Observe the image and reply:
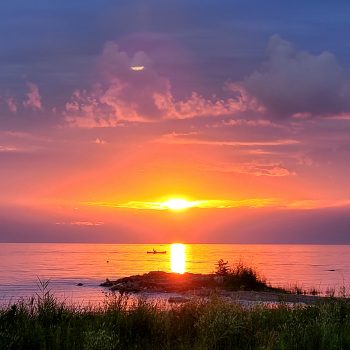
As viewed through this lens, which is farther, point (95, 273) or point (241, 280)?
point (95, 273)

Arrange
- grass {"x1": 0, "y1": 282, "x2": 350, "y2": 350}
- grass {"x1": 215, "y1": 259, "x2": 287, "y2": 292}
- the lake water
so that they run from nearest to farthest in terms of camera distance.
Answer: grass {"x1": 0, "y1": 282, "x2": 350, "y2": 350} < grass {"x1": 215, "y1": 259, "x2": 287, "y2": 292} < the lake water

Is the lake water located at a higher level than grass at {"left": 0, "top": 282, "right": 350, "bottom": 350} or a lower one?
lower

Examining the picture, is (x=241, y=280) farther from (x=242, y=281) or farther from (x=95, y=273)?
(x=95, y=273)

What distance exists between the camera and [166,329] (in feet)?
45.9

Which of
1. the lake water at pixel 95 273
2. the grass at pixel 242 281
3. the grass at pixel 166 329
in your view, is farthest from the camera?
the lake water at pixel 95 273

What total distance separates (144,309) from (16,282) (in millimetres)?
38475

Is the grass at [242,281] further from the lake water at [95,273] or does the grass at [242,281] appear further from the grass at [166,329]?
the grass at [166,329]

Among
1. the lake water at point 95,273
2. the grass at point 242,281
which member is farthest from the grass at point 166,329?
the grass at point 242,281

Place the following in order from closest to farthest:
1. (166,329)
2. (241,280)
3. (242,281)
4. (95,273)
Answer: (166,329)
(242,281)
(241,280)
(95,273)

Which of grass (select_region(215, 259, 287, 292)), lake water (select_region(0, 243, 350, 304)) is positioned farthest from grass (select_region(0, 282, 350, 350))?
grass (select_region(215, 259, 287, 292))

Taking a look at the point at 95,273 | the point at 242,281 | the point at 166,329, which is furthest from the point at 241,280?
the point at 95,273

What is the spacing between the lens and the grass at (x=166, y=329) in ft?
40.0

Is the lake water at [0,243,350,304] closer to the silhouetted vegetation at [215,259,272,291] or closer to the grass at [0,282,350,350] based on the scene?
the silhouetted vegetation at [215,259,272,291]

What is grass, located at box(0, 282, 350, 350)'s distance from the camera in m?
12.2
